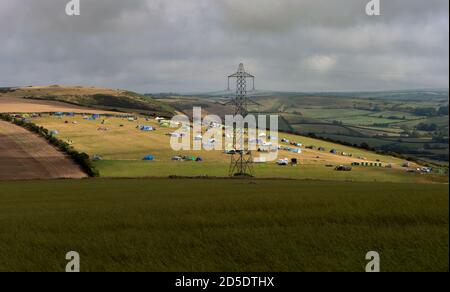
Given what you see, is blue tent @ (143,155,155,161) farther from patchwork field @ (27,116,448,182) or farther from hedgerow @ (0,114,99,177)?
hedgerow @ (0,114,99,177)

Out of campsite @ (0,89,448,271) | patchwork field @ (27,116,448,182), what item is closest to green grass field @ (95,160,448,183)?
patchwork field @ (27,116,448,182)

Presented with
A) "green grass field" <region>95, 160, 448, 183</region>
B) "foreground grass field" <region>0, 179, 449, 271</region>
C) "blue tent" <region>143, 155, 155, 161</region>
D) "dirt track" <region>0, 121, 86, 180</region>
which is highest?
"foreground grass field" <region>0, 179, 449, 271</region>

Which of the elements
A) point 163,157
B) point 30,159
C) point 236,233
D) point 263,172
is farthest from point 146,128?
point 236,233

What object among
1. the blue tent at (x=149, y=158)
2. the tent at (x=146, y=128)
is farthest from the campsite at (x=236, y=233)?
the tent at (x=146, y=128)
